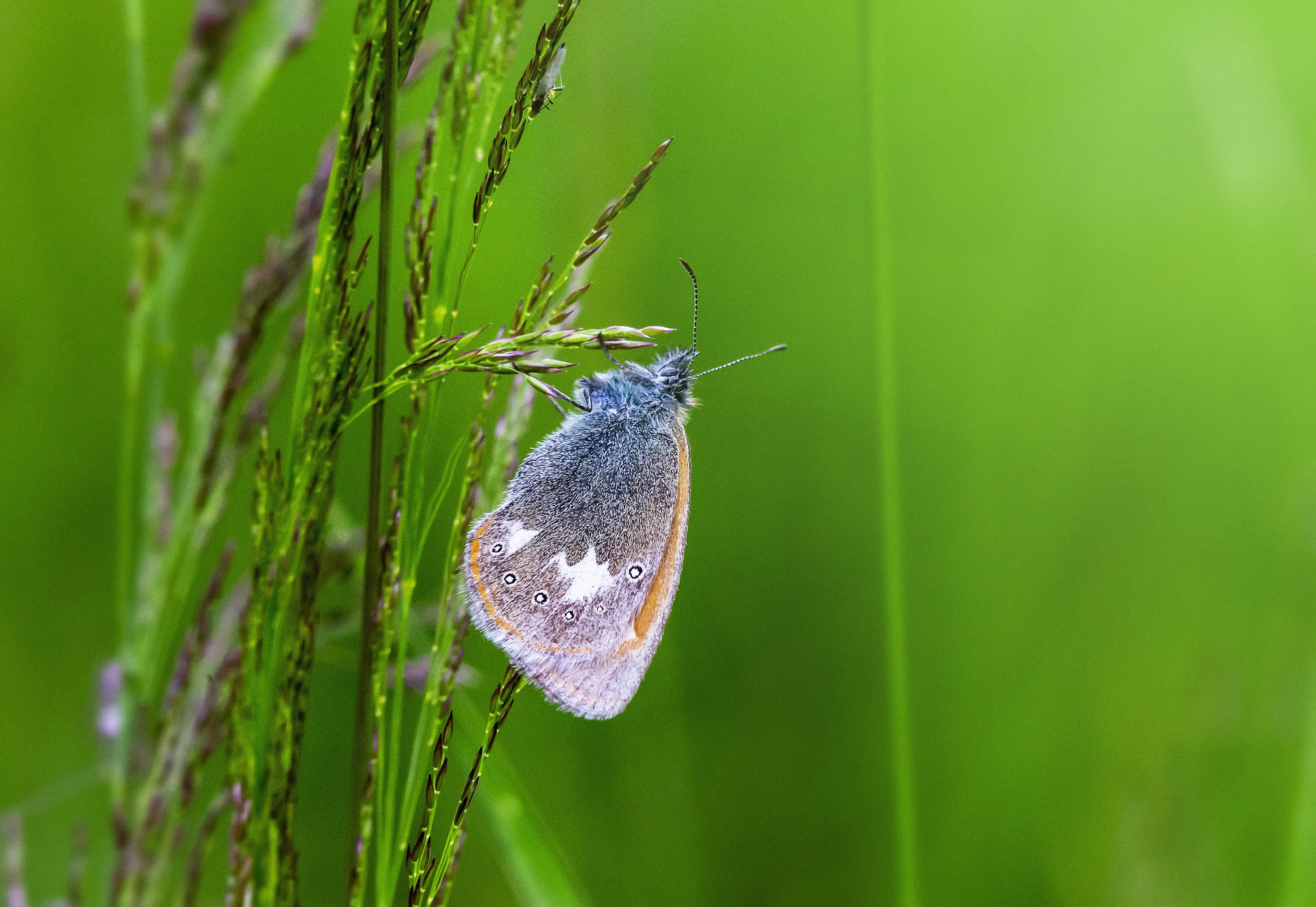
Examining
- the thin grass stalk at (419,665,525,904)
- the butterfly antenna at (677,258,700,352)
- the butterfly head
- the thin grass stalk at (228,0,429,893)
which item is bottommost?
the thin grass stalk at (419,665,525,904)

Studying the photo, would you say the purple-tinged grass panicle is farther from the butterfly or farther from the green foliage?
the butterfly

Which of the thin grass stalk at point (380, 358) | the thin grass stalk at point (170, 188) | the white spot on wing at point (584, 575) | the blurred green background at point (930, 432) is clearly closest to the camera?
the thin grass stalk at point (380, 358)

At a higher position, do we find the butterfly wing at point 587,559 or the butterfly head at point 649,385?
the butterfly head at point 649,385

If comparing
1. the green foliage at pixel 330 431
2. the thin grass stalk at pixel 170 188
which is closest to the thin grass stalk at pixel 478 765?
the green foliage at pixel 330 431

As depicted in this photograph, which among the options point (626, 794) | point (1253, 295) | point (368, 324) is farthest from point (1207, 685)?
point (368, 324)

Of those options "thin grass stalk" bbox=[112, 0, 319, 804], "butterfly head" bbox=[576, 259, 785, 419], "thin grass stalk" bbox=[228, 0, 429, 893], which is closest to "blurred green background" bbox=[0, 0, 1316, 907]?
"butterfly head" bbox=[576, 259, 785, 419]

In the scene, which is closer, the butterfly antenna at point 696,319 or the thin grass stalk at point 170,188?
the thin grass stalk at point 170,188

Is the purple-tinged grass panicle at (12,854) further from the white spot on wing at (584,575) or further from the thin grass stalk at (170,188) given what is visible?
the white spot on wing at (584,575)
